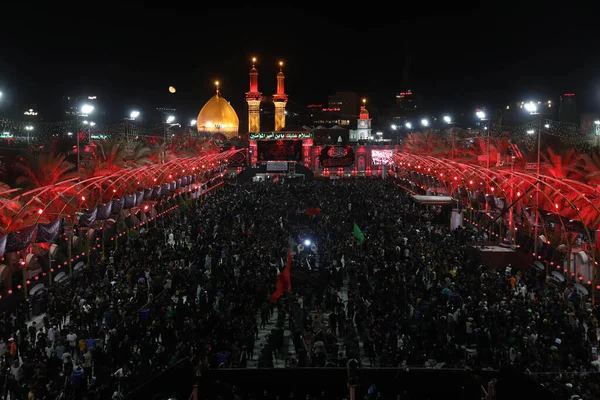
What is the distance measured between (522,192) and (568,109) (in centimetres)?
3717

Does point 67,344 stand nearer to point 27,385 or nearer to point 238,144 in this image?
point 27,385

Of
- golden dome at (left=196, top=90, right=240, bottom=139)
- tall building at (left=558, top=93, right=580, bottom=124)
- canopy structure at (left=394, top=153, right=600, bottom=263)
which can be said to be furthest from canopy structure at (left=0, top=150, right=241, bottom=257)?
golden dome at (left=196, top=90, right=240, bottom=139)

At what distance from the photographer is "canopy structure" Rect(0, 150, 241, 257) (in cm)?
1594

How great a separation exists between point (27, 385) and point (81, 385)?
909 millimetres

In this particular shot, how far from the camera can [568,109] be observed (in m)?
53.5

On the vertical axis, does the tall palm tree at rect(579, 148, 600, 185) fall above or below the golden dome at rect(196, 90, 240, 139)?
below

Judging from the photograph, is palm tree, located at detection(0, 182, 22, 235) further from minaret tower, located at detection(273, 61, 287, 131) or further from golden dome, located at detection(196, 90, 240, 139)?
minaret tower, located at detection(273, 61, 287, 131)

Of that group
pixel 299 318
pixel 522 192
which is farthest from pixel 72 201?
pixel 522 192

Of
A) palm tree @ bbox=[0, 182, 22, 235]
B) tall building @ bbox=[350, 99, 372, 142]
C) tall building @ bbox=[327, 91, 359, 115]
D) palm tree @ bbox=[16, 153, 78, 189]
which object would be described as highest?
tall building @ bbox=[327, 91, 359, 115]

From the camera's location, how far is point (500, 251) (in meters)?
18.6

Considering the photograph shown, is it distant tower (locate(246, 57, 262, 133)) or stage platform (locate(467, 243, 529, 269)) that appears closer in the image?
stage platform (locate(467, 243, 529, 269))

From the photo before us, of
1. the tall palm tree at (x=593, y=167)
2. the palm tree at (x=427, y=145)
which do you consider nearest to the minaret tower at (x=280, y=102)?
the palm tree at (x=427, y=145)

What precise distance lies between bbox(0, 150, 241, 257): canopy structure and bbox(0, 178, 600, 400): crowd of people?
5.70ft

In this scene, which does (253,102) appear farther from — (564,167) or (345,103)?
(564,167)
